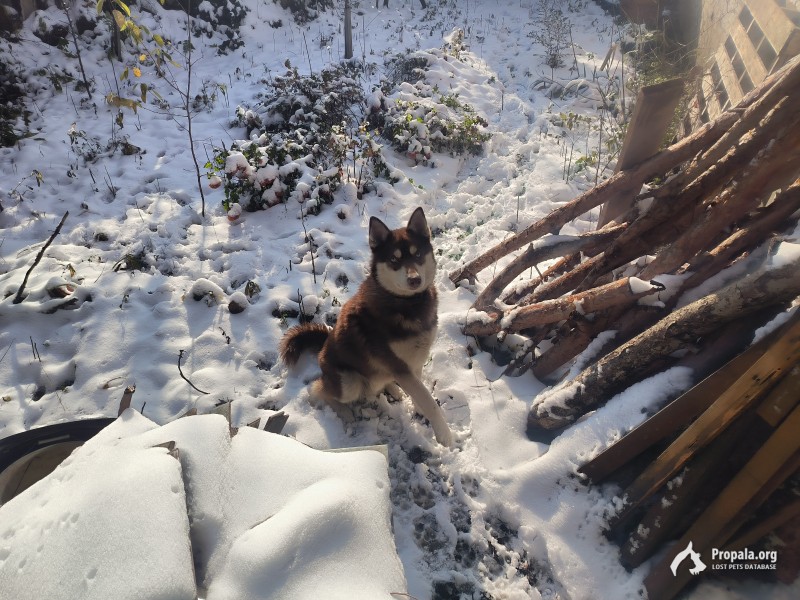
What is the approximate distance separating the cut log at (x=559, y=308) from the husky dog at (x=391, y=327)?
24.0 inches

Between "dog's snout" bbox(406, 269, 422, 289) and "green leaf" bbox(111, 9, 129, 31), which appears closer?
"green leaf" bbox(111, 9, 129, 31)

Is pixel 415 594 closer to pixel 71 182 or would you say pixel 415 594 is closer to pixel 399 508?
pixel 399 508

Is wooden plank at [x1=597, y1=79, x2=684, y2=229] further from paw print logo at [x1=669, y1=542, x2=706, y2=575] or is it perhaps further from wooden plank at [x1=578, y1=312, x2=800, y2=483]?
paw print logo at [x1=669, y1=542, x2=706, y2=575]

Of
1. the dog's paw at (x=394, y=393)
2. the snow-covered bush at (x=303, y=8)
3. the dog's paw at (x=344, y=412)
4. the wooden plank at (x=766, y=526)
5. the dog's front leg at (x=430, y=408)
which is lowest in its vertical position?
the dog's paw at (x=344, y=412)

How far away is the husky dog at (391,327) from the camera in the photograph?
263 cm

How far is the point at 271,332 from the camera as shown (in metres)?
3.43

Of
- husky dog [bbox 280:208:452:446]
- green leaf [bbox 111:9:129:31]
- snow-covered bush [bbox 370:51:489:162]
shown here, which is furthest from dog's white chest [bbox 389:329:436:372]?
snow-covered bush [bbox 370:51:489:162]

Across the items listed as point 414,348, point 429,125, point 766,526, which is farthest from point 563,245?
point 429,125

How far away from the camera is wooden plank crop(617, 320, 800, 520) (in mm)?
1363

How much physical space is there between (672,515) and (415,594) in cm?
119

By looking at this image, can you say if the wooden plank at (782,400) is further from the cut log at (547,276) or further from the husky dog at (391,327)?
the cut log at (547,276)

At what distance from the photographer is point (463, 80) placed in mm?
7965

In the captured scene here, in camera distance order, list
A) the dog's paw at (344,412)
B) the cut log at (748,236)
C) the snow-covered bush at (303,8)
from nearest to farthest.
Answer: the cut log at (748,236)
the dog's paw at (344,412)
the snow-covered bush at (303,8)

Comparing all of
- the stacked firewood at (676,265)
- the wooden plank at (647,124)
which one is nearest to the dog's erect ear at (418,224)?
the stacked firewood at (676,265)
